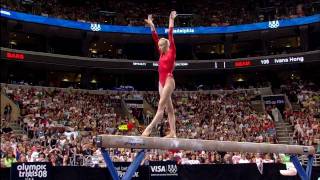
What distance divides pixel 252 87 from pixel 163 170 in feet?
67.1

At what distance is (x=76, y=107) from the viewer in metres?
27.5

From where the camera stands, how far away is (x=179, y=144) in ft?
30.0

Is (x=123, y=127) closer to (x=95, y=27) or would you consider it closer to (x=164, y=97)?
(x=95, y=27)

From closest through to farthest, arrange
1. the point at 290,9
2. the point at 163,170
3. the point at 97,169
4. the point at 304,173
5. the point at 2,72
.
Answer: the point at 304,173 → the point at 97,169 → the point at 163,170 → the point at 2,72 → the point at 290,9

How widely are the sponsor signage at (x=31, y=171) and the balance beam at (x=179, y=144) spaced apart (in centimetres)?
496

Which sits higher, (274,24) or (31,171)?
(274,24)

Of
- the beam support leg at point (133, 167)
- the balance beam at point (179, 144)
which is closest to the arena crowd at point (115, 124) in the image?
the balance beam at point (179, 144)

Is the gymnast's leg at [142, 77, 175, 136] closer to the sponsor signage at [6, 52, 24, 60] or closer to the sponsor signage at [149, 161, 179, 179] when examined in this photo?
the sponsor signage at [149, 161, 179, 179]

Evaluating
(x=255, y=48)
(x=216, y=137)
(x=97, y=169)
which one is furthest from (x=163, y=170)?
(x=255, y=48)

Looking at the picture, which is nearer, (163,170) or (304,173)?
(304,173)

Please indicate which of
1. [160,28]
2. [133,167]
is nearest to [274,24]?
[160,28]

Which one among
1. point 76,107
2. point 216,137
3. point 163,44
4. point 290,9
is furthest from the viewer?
point 290,9

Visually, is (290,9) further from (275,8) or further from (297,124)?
(297,124)

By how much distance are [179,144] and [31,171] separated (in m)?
5.07
